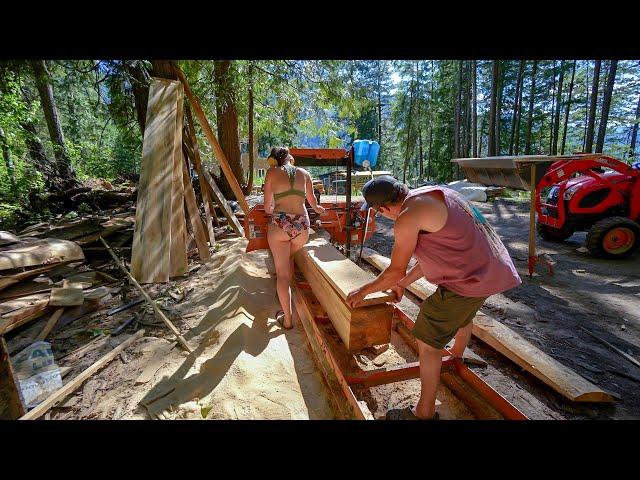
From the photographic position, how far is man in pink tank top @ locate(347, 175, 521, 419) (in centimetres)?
209

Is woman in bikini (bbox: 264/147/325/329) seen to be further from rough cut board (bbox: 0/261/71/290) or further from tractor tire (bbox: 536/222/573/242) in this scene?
tractor tire (bbox: 536/222/573/242)

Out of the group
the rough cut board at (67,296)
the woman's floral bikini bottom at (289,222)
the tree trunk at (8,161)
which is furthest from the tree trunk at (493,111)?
the tree trunk at (8,161)

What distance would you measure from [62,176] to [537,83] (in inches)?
1392

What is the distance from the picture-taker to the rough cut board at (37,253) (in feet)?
13.7

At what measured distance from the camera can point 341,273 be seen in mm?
3299

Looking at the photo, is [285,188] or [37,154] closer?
[285,188]

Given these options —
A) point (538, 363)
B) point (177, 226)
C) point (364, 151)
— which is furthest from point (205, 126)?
point (538, 363)

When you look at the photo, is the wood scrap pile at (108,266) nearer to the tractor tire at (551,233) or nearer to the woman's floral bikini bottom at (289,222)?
the woman's floral bikini bottom at (289,222)

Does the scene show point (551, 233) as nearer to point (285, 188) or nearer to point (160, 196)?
point (285, 188)

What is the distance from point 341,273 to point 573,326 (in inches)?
131

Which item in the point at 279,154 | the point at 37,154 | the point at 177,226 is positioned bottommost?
the point at 177,226

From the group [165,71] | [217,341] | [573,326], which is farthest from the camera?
[165,71]

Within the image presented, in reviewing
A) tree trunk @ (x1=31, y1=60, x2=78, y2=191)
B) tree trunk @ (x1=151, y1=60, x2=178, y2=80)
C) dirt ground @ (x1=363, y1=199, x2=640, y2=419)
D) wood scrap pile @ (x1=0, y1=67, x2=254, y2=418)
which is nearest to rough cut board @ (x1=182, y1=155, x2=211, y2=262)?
wood scrap pile @ (x1=0, y1=67, x2=254, y2=418)

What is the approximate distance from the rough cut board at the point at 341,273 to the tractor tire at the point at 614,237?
6.16 m
